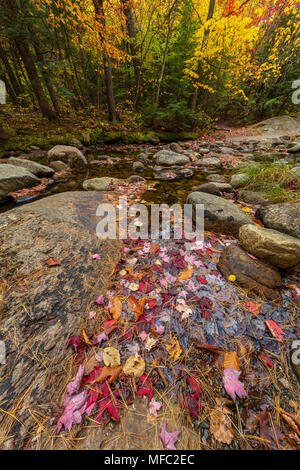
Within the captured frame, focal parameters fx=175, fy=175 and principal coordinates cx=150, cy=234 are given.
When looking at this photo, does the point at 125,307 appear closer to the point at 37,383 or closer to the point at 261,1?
the point at 37,383

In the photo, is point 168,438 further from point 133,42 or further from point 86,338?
point 133,42

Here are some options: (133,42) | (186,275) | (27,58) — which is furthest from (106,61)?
(186,275)

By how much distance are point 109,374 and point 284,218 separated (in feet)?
8.88

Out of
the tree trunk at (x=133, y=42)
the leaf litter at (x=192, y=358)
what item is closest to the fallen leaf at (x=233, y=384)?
the leaf litter at (x=192, y=358)

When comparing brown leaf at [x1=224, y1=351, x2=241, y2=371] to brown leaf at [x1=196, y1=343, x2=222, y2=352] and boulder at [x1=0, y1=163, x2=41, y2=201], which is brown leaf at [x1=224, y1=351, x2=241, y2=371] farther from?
boulder at [x1=0, y1=163, x2=41, y2=201]

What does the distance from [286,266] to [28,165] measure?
6276 millimetres

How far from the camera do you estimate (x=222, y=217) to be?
2752 mm

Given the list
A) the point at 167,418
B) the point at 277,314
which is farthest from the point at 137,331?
the point at 277,314

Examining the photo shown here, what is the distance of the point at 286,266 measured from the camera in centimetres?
194

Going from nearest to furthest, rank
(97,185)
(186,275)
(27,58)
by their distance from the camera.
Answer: (186,275) < (97,185) < (27,58)

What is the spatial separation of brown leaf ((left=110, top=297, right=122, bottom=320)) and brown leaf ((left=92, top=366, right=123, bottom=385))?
406mm

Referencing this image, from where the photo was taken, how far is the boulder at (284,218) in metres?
2.28

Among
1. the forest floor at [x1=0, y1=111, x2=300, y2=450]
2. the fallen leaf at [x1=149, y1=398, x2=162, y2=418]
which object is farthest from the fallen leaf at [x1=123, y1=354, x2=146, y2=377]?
the fallen leaf at [x1=149, y1=398, x2=162, y2=418]

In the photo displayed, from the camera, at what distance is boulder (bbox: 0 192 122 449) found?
3.59 ft
